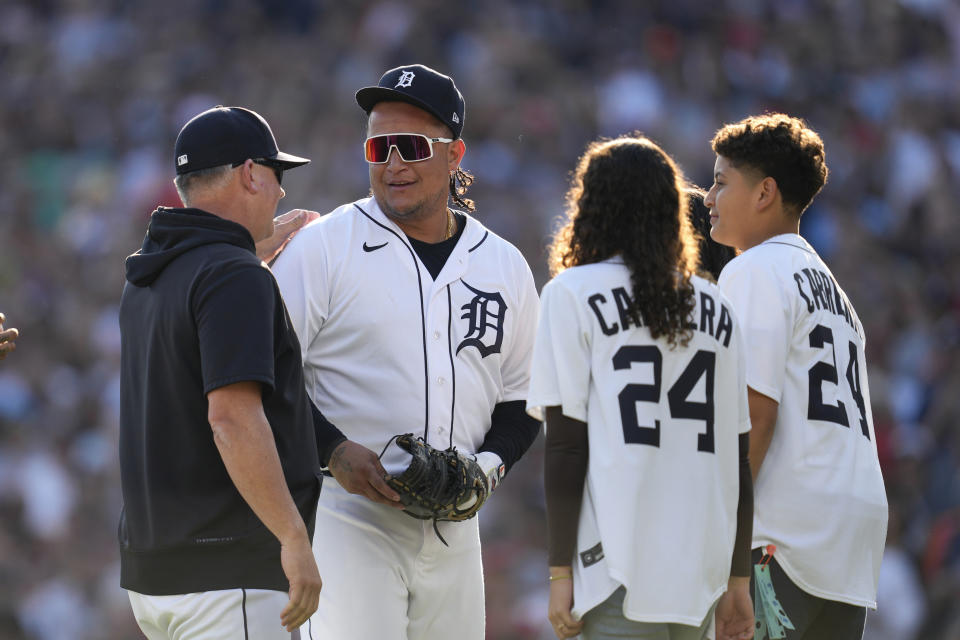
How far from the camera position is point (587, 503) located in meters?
2.85

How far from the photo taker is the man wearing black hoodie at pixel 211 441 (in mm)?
2801

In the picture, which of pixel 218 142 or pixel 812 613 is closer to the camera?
pixel 218 142

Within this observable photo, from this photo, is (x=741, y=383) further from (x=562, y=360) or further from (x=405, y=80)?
(x=405, y=80)

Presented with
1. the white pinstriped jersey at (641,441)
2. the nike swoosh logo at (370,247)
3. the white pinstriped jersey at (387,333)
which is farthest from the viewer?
the nike swoosh logo at (370,247)

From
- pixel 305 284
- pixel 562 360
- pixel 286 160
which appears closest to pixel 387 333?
pixel 305 284

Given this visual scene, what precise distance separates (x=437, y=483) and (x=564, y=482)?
2.27 feet

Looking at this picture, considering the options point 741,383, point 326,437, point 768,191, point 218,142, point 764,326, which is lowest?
point 326,437

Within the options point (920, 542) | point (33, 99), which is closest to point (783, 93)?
point (920, 542)

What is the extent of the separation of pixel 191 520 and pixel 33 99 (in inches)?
354

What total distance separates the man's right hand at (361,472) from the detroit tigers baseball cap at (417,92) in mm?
1038

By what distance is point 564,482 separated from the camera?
2.82 metres

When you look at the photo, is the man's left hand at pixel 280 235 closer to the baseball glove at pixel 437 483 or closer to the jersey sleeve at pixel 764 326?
the baseball glove at pixel 437 483

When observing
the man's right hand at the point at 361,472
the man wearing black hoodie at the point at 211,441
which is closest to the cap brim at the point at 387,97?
the man wearing black hoodie at the point at 211,441

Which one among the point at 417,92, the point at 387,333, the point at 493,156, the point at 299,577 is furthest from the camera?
the point at 493,156
